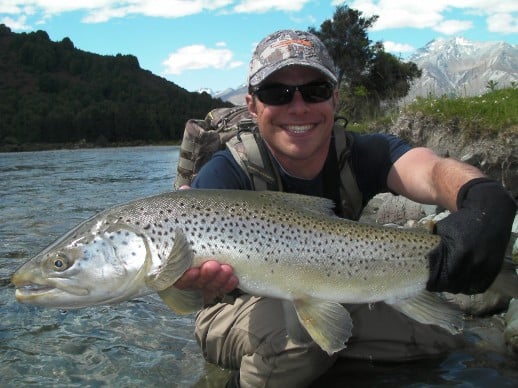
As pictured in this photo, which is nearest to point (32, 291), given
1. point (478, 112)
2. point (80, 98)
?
point (478, 112)

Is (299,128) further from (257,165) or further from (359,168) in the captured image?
(359,168)

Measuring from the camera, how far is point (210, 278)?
2.94 m

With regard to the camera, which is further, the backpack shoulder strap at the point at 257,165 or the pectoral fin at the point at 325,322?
the backpack shoulder strap at the point at 257,165

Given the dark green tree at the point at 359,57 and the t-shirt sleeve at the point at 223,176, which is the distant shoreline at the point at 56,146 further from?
the t-shirt sleeve at the point at 223,176

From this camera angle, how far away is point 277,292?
2992 mm

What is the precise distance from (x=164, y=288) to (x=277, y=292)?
629mm

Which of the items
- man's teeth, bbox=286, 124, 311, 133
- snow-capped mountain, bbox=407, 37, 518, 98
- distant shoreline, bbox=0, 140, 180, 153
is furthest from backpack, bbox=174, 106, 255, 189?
distant shoreline, bbox=0, 140, 180, 153

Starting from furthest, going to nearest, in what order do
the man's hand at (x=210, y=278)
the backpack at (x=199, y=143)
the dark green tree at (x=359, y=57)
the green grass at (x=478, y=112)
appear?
1. the dark green tree at (x=359, y=57)
2. the green grass at (x=478, y=112)
3. the backpack at (x=199, y=143)
4. the man's hand at (x=210, y=278)

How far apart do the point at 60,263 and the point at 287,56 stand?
1.96 meters

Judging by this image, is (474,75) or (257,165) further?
(474,75)

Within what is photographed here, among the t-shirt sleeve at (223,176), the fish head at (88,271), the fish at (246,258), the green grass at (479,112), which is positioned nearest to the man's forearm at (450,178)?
the fish at (246,258)

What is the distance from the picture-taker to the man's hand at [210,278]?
9.53 feet

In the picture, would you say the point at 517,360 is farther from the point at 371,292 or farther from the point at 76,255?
the point at 76,255

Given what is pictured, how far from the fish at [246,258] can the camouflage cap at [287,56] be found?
983mm
